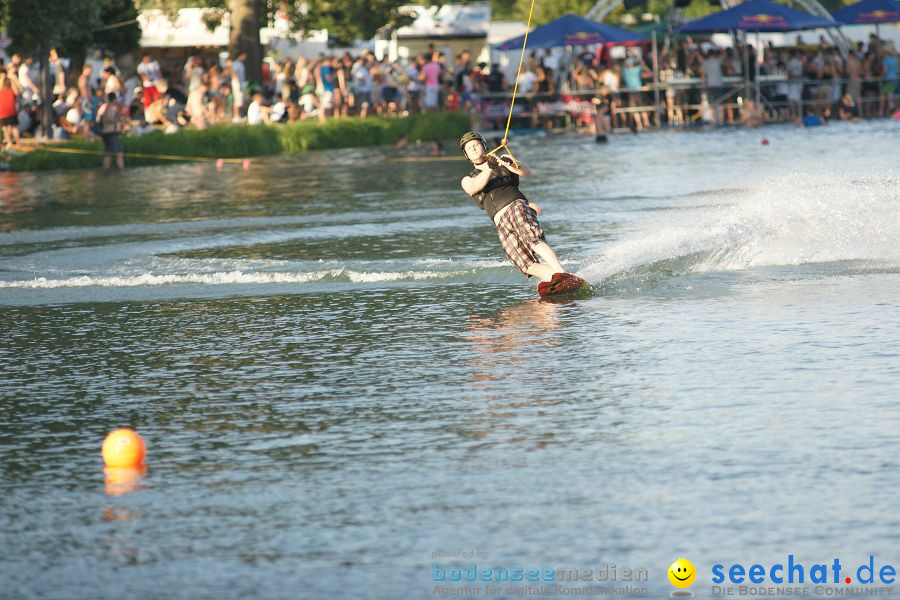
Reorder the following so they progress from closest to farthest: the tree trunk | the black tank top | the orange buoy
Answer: the orange buoy
the black tank top
the tree trunk

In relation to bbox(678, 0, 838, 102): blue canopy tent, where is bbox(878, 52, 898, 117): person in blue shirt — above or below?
below

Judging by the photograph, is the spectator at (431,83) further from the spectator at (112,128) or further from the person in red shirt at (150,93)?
the spectator at (112,128)

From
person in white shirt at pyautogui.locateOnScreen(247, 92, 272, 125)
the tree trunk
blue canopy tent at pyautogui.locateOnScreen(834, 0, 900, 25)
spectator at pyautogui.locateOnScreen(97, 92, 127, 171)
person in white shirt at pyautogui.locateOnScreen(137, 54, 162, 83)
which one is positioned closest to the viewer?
spectator at pyautogui.locateOnScreen(97, 92, 127, 171)

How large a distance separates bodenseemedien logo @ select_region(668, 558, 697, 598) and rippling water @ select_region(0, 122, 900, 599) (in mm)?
54

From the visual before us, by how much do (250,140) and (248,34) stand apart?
6.99 m

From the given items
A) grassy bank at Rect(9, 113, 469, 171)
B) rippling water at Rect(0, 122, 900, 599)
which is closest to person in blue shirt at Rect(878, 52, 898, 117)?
grassy bank at Rect(9, 113, 469, 171)

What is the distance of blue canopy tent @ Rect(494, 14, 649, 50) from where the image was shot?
38.0m

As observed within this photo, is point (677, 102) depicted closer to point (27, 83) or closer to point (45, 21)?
point (27, 83)

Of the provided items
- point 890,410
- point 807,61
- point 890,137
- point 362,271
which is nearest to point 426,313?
point 362,271

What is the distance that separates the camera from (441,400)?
28.4ft

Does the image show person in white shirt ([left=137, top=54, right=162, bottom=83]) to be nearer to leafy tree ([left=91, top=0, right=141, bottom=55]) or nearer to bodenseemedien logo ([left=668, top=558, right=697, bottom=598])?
leafy tree ([left=91, top=0, right=141, bottom=55])

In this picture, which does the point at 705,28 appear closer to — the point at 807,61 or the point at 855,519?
the point at 807,61

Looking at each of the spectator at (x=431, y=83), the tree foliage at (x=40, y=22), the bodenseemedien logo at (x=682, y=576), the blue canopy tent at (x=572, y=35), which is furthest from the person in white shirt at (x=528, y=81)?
the bodenseemedien logo at (x=682, y=576)

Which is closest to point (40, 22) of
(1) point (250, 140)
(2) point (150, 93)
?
(1) point (250, 140)
